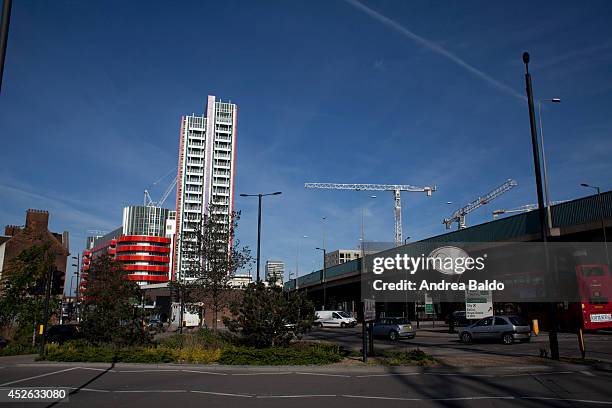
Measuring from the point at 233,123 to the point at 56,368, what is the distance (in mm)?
134805

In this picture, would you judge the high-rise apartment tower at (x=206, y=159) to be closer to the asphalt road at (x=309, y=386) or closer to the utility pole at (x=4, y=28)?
the asphalt road at (x=309, y=386)

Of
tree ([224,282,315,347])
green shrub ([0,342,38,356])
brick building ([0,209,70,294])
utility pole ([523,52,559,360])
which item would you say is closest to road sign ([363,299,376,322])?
tree ([224,282,315,347])

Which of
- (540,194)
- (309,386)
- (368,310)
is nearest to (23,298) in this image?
(368,310)

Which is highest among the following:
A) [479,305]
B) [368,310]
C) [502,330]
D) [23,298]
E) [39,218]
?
[39,218]

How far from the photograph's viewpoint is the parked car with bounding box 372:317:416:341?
109 feet

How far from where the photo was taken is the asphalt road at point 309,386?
10422 mm

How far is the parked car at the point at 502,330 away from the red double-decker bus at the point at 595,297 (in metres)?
6.24

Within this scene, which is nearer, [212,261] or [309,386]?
[309,386]

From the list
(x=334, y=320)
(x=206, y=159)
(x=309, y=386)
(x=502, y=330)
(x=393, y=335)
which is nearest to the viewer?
(x=309, y=386)

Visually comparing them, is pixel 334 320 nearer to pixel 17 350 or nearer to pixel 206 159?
pixel 17 350

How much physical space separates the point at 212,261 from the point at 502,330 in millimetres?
16084

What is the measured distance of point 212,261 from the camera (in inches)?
1130

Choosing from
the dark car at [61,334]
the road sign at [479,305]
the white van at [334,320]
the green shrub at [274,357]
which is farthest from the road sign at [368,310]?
the white van at [334,320]

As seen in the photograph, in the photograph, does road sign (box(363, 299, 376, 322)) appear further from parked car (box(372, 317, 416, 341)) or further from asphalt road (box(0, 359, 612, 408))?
parked car (box(372, 317, 416, 341))
